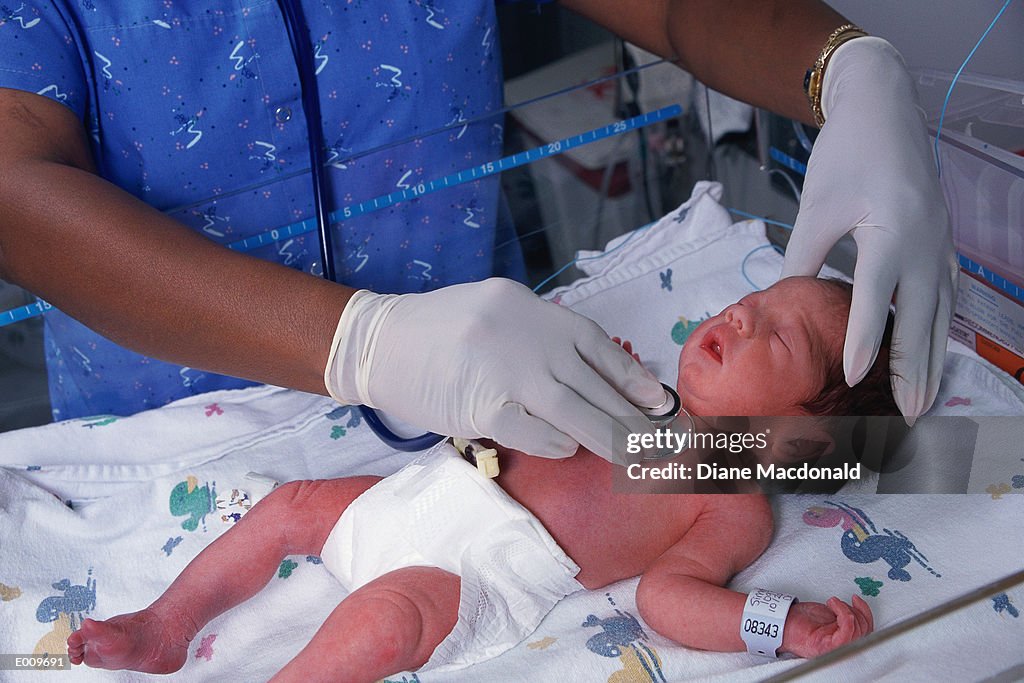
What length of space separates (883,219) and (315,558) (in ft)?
2.82

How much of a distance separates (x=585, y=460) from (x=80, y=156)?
2.53ft

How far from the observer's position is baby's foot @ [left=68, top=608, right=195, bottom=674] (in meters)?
1.04

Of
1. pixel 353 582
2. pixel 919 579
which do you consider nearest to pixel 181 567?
pixel 353 582

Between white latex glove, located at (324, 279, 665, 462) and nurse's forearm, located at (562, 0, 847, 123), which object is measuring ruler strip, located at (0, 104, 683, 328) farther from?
white latex glove, located at (324, 279, 665, 462)

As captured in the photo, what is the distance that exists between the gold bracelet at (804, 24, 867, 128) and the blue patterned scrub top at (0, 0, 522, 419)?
0.51 metres

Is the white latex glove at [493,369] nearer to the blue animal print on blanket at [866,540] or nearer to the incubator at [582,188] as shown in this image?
the incubator at [582,188]

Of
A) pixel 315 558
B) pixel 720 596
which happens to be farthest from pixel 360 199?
pixel 720 596

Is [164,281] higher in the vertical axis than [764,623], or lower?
higher

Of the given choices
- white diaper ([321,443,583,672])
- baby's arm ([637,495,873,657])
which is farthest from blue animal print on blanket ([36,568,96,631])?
baby's arm ([637,495,873,657])

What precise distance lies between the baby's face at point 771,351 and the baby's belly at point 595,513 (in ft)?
0.49

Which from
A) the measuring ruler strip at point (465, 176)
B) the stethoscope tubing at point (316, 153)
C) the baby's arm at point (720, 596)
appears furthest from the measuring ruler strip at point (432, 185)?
the baby's arm at point (720, 596)

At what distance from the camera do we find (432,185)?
1564mm

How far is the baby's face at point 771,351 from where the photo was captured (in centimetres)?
119

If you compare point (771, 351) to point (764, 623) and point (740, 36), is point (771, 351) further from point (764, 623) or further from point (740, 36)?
point (740, 36)
